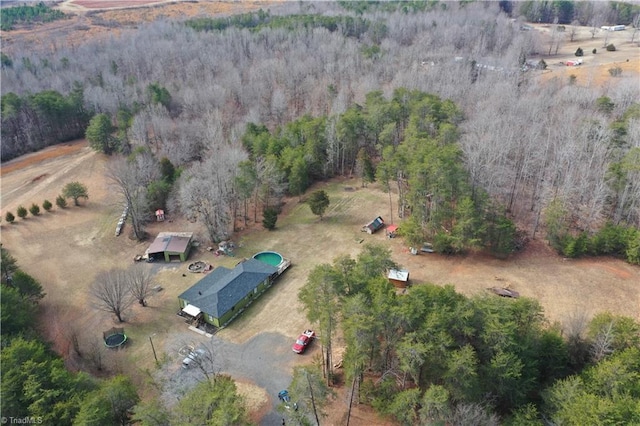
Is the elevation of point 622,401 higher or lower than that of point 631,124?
lower

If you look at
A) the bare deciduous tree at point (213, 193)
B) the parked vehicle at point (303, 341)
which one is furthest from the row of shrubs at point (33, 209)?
the parked vehicle at point (303, 341)

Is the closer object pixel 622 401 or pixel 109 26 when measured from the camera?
pixel 622 401

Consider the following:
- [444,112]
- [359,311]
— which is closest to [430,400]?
[359,311]

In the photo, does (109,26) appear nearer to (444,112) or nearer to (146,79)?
(146,79)

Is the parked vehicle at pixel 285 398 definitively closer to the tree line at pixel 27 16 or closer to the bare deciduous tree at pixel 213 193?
the bare deciduous tree at pixel 213 193

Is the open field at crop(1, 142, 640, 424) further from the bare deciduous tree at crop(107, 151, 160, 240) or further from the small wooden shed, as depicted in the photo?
the bare deciduous tree at crop(107, 151, 160, 240)

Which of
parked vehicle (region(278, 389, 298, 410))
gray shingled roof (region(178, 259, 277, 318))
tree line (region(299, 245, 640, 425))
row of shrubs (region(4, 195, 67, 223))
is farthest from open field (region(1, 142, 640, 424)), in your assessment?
tree line (region(299, 245, 640, 425))

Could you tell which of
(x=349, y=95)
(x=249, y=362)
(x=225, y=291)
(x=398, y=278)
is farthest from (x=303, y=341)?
(x=349, y=95)

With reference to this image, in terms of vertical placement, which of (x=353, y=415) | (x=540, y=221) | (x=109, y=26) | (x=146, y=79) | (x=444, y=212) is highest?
(x=109, y=26)
